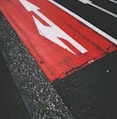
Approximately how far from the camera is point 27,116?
12.6 feet

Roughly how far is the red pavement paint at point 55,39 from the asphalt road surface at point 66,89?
201 mm

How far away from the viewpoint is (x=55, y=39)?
18.0ft

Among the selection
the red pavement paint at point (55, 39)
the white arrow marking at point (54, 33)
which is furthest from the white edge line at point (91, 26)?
the white arrow marking at point (54, 33)

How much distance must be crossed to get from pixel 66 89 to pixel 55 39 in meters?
1.84

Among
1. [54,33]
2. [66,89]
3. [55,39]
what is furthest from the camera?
[54,33]

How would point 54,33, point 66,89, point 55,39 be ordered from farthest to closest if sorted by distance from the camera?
point 54,33
point 55,39
point 66,89

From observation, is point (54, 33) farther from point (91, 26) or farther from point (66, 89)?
point (66, 89)

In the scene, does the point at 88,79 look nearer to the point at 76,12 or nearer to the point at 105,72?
the point at 105,72

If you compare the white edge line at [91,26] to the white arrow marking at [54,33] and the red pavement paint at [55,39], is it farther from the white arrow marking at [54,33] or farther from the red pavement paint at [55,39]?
the white arrow marking at [54,33]

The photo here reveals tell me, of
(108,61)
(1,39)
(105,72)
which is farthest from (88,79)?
(1,39)

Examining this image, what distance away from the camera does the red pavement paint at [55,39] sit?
4.64 meters

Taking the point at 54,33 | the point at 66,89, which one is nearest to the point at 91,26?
the point at 54,33

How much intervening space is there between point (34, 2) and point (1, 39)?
252cm

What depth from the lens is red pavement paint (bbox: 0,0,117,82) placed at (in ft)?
15.2
